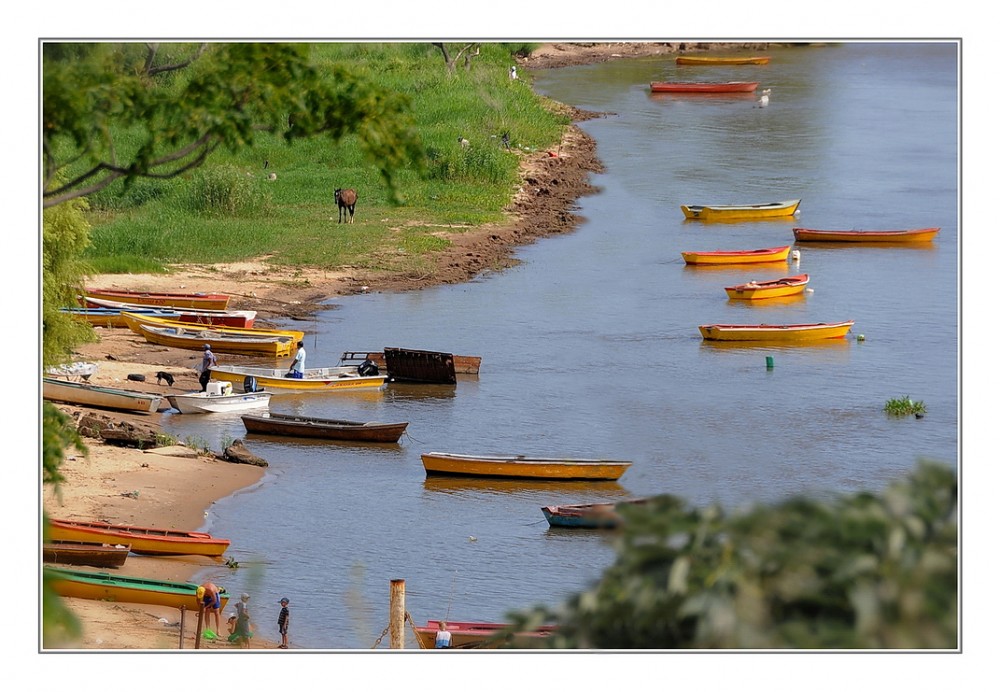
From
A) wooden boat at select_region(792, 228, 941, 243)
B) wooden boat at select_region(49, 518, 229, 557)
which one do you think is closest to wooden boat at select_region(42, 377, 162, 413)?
wooden boat at select_region(49, 518, 229, 557)

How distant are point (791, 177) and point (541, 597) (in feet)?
120

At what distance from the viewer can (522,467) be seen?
87.1 feet

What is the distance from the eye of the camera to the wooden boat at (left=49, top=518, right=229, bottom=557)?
818 inches

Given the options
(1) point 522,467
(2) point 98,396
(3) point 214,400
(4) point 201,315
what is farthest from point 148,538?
(4) point 201,315

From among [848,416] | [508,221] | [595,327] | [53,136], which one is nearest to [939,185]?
[508,221]

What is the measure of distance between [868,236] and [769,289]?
22.6 feet

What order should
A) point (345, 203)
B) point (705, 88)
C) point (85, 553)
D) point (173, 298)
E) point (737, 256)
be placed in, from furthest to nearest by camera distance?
point (705, 88)
point (737, 256)
point (345, 203)
point (173, 298)
point (85, 553)

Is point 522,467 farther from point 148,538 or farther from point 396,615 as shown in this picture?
point 396,615

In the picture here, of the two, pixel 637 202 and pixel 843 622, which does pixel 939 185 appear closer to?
pixel 637 202

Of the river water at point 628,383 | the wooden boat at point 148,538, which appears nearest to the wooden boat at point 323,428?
the river water at point 628,383

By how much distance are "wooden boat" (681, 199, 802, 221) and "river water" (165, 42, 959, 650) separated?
38cm

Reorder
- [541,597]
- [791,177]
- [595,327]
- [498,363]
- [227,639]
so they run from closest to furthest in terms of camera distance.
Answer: [227,639] → [541,597] → [498,363] → [595,327] → [791,177]

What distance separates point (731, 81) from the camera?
6788 centimetres

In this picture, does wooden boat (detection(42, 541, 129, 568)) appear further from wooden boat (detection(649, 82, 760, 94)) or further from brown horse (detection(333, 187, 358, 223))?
wooden boat (detection(649, 82, 760, 94))
